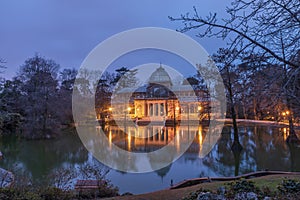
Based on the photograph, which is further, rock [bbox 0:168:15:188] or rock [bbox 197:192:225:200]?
rock [bbox 0:168:15:188]

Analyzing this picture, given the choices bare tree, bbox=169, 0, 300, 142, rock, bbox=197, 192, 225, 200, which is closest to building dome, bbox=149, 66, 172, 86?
rock, bbox=197, 192, 225, 200

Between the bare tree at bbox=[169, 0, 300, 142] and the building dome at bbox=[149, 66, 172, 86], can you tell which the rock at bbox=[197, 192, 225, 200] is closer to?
the bare tree at bbox=[169, 0, 300, 142]

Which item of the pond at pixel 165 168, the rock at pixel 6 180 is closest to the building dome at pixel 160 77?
the pond at pixel 165 168

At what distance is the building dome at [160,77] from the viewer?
29334 mm

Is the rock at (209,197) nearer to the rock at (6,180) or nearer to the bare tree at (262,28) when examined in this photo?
the bare tree at (262,28)

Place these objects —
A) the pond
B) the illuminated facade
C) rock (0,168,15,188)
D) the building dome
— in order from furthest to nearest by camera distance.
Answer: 1. the building dome
2. the illuminated facade
3. the pond
4. rock (0,168,15,188)

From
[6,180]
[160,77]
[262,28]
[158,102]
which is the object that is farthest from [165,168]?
[160,77]

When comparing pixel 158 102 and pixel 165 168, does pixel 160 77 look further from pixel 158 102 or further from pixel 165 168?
pixel 165 168

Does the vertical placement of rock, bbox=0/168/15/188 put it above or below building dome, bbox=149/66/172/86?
below

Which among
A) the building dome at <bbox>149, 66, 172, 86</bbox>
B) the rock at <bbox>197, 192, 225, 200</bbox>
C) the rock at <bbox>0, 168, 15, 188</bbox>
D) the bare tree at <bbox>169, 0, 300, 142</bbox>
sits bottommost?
the rock at <bbox>0, 168, 15, 188</bbox>

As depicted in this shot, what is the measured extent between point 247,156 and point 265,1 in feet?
25.1

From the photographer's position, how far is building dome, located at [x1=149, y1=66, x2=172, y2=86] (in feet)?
96.2

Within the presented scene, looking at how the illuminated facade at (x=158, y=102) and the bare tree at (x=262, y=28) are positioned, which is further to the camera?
the illuminated facade at (x=158, y=102)

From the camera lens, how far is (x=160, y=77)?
98.7ft
